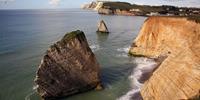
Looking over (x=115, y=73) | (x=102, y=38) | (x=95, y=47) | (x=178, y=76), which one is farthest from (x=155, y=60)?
(x=102, y=38)

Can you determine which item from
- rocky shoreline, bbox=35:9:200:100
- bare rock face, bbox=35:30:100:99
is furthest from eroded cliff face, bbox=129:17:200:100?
bare rock face, bbox=35:30:100:99

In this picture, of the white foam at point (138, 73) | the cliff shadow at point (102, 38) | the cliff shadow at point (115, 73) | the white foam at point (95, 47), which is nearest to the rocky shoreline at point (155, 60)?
the white foam at point (138, 73)

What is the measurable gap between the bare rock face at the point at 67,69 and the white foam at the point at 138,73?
4.42m

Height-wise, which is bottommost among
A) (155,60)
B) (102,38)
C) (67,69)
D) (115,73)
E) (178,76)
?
(102,38)

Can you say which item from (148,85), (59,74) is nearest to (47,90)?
(59,74)

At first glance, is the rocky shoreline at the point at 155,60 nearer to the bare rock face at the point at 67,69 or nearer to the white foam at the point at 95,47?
the bare rock face at the point at 67,69

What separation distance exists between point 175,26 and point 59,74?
2359 centimetres

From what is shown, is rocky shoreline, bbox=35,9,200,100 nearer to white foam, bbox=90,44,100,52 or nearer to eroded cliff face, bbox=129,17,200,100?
eroded cliff face, bbox=129,17,200,100

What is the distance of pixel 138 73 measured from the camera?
132 feet

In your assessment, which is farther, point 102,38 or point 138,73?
point 102,38

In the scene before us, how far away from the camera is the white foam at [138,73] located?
103 ft

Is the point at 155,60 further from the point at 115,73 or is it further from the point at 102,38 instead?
the point at 102,38

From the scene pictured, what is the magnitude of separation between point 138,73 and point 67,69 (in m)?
13.4

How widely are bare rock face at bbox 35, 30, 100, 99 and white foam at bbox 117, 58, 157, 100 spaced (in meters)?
4.42
